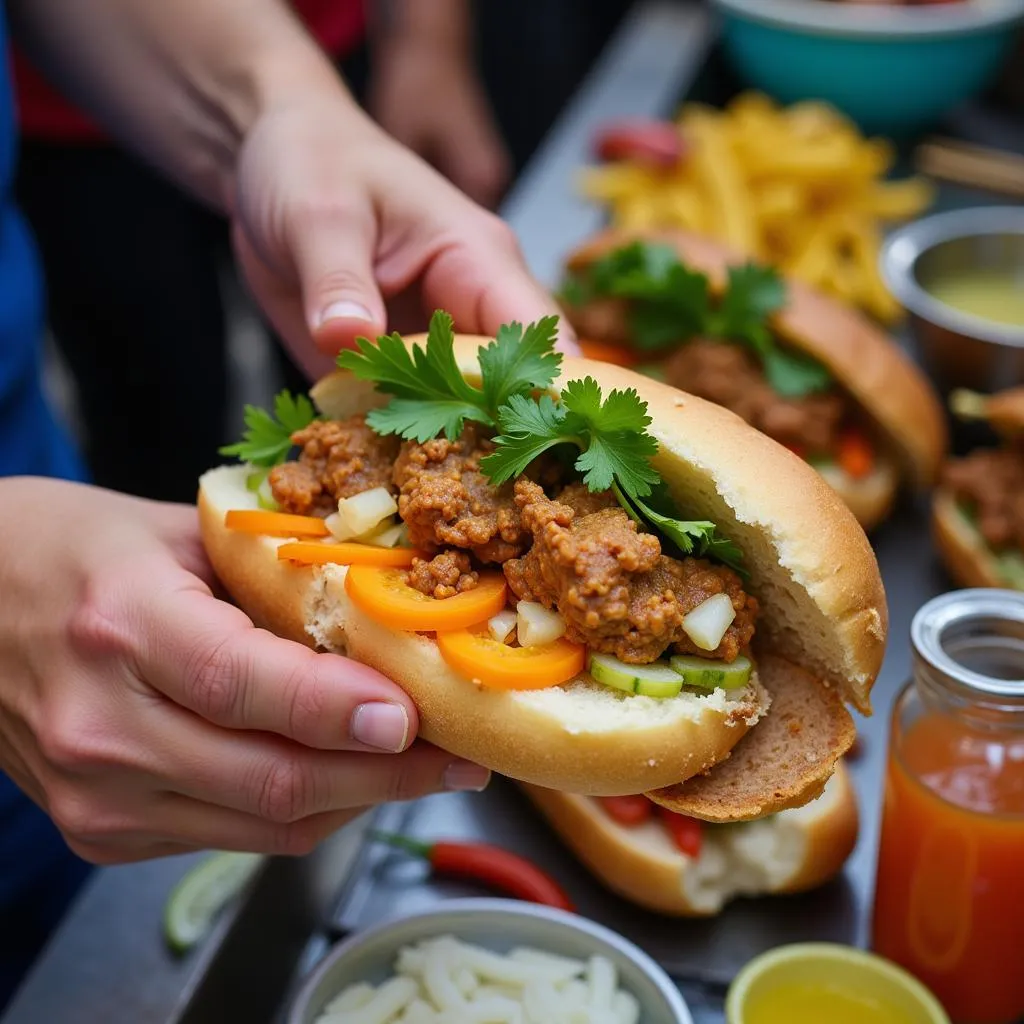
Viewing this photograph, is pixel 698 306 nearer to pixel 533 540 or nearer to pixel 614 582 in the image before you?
pixel 533 540

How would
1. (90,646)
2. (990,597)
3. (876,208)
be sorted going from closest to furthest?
(90,646), (990,597), (876,208)

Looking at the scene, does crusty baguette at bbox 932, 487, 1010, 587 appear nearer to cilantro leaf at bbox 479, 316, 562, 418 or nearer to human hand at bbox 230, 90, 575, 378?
human hand at bbox 230, 90, 575, 378

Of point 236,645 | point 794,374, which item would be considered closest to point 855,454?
point 794,374

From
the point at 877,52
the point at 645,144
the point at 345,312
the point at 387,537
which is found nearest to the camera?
the point at 387,537

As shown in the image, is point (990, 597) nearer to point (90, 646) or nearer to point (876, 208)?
point (90, 646)

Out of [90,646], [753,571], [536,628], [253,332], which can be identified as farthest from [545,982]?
[253,332]

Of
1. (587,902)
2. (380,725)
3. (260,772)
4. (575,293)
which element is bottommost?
(587,902)

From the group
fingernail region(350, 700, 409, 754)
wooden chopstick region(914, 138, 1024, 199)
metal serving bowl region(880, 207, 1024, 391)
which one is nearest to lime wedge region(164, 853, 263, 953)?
fingernail region(350, 700, 409, 754)
